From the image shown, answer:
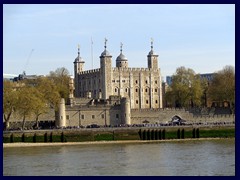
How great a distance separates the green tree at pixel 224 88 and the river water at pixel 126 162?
35.8 m

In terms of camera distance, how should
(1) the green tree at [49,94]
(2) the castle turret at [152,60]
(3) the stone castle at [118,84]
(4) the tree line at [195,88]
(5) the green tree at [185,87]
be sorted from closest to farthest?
1. (1) the green tree at [49,94]
2. (3) the stone castle at [118,84]
3. (4) the tree line at [195,88]
4. (5) the green tree at [185,87]
5. (2) the castle turret at [152,60]

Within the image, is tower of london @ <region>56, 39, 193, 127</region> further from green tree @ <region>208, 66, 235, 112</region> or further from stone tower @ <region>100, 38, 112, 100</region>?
green tree @ <region>208, 66, 235, 112</region>

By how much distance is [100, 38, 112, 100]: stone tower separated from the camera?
98562 mm

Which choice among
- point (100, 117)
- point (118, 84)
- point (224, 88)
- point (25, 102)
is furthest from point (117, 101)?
point (25, 102)

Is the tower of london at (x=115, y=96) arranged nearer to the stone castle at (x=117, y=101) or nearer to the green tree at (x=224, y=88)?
the stone castle at (x=117, y=101)

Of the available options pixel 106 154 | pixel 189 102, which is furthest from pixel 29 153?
pixel 189 102

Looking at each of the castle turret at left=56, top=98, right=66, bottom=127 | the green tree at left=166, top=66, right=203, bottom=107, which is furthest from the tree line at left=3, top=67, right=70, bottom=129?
the green tree at left=166, top=66, right=203, bottom=107

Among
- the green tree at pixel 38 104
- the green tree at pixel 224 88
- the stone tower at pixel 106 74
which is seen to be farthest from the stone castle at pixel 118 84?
the green tree at pixel 224 88

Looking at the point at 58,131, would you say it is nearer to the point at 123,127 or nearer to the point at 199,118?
the point at 123,127

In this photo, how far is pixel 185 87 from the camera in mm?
98000

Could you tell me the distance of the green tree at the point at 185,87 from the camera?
97875 millimetres

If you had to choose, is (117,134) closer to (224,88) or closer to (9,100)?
(9,100)

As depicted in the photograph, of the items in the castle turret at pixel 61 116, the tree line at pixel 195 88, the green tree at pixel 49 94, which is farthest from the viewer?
the tree line at pixel 195 88
